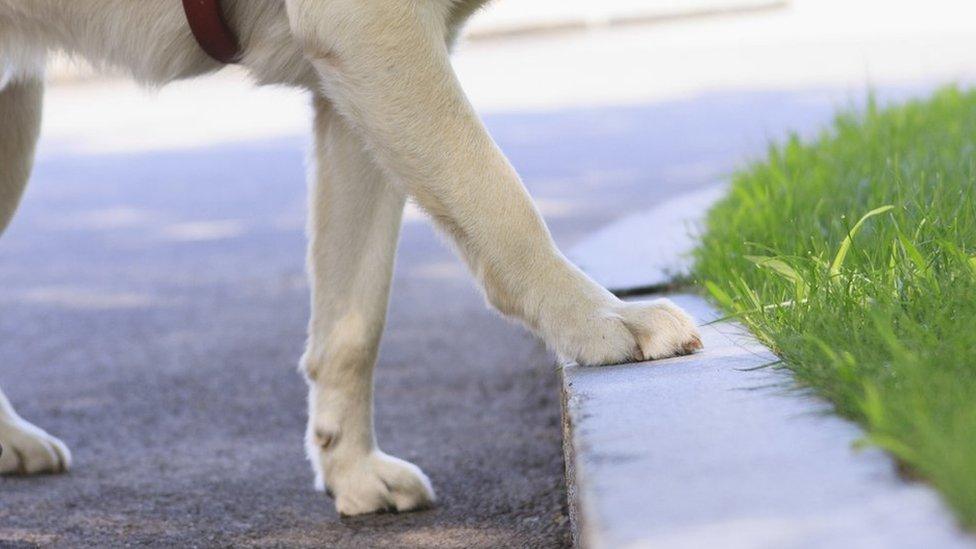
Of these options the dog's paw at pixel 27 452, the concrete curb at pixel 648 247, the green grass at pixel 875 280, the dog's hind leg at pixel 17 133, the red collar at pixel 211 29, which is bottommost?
the dog's paw at pixel 27 452

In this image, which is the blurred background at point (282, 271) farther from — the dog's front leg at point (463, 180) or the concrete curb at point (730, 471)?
the concrete curb at point (730, 471)

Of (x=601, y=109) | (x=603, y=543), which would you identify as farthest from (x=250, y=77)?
(x=601, y=109)

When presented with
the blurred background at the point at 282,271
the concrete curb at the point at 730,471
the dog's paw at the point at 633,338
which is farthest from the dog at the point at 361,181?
the concrete curb at the point at 730,471

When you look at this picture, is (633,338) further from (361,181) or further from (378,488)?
(361,181)

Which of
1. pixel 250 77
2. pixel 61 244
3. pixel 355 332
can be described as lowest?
pixel 61 244

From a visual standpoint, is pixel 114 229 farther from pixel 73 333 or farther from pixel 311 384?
pixel 311 384

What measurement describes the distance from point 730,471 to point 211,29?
158 cm

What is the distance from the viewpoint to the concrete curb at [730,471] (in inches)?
61.2

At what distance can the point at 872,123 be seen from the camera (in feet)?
16.2

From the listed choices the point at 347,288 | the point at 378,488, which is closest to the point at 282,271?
the point at 347,288

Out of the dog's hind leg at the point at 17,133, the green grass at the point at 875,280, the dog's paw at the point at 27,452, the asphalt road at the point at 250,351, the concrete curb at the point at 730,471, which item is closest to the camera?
the concrete curb at the point at 730,471

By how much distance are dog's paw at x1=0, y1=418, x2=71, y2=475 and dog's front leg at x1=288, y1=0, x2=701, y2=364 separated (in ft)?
4.40

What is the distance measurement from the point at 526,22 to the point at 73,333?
517 inches

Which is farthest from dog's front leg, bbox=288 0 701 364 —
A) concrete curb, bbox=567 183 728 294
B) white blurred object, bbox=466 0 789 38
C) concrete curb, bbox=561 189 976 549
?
white blurred object, bbox=466 0 789 38
